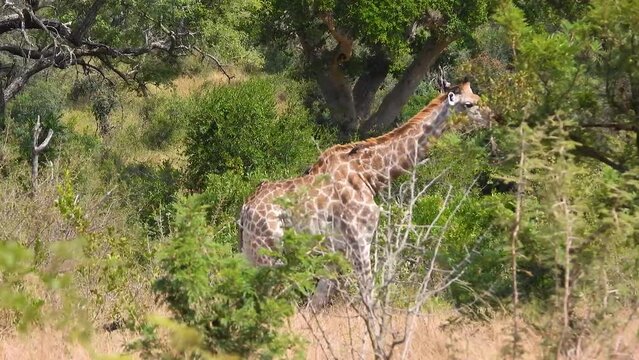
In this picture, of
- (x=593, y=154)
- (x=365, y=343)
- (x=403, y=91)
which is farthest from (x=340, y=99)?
(x=365, y=343)

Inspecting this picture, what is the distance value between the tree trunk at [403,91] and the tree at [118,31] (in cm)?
365

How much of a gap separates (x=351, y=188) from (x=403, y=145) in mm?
756

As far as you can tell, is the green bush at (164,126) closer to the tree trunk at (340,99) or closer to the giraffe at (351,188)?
the tree trunk at (340,99)

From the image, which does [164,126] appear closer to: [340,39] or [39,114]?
[39,114]

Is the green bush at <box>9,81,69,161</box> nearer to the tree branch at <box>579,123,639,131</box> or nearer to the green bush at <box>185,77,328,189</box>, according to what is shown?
the green bush at <box>185,77,328,189</box>

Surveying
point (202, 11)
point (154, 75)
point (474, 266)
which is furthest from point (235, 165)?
point (474, 266)

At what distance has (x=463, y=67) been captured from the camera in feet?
22.4

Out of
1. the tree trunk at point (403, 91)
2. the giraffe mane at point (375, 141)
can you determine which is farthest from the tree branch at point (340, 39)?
the giraffe mane at point (375, 141)

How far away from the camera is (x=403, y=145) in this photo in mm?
9867

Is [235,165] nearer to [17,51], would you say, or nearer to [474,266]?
[17,51]

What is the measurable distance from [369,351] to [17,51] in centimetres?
1362

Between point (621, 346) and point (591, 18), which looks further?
point (591, 18)

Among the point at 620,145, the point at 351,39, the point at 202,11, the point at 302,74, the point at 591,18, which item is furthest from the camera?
the point at 302,74

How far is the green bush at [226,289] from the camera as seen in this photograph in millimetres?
4738
